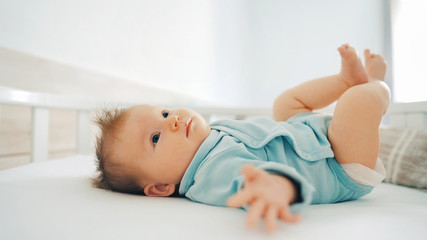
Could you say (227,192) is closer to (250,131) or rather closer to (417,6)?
(250,131)

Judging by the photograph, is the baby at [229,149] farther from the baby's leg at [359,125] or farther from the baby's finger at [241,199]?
the baby's finger at [241,199]

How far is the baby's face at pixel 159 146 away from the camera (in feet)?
2.40

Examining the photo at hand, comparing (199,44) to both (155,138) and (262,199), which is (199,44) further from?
(262,199)

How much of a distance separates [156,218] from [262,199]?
0.66 feet

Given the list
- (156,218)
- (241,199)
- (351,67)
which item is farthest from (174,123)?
(351,67)

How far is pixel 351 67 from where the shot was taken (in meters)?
0.86

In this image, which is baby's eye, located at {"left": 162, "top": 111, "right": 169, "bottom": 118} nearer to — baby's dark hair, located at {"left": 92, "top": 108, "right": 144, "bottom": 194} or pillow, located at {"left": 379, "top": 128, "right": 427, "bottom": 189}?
baby's dark hair, located at {"left": 92, "top": 108, "right": 144, "bottom": 194}

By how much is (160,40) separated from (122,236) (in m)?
1.52

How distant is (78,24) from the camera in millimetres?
1260

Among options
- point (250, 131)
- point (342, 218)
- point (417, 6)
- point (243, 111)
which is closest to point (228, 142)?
point (250, 131)

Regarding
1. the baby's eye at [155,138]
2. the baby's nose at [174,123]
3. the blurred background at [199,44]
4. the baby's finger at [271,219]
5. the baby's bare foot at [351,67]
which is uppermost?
the blurred background at [199,44]

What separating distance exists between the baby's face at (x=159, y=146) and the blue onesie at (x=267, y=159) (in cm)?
3

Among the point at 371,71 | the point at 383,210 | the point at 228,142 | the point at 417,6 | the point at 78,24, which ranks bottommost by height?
the point at 383,210

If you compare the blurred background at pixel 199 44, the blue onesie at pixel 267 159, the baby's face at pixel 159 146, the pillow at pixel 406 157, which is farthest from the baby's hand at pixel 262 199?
the blurred background at pixel 199 44
